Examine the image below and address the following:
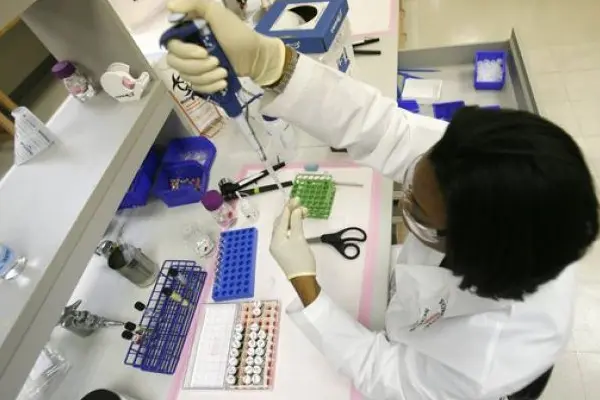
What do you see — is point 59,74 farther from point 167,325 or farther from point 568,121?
point 568,121

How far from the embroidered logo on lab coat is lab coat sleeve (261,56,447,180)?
377 millimetres

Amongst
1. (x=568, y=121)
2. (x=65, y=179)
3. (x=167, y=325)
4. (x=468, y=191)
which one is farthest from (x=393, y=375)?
(x=568, y=121)

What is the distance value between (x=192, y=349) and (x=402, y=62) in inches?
52.1

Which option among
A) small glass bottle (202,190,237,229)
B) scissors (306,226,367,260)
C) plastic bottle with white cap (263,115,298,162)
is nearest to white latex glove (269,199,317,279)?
scissors (306,226,367,260)

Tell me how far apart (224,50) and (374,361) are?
2.27 feet

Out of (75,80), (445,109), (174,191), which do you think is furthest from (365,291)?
(75,80)

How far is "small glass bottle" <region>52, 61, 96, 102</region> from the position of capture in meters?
1.14

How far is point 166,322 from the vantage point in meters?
1.01

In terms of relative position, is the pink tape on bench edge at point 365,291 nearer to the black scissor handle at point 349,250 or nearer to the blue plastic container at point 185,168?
the black scissor handle at point 349,250

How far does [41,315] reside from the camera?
79cm

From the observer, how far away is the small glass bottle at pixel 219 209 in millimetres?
1116

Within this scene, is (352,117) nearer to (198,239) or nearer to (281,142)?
(281,142)

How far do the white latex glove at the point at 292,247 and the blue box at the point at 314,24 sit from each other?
1.64 ft

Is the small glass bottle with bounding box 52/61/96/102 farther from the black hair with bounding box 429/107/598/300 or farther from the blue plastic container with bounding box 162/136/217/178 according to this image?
the black hair with bounding box 429/107/598/300
